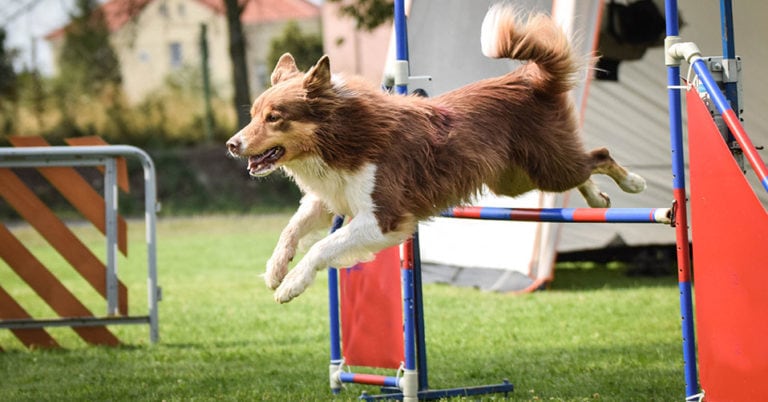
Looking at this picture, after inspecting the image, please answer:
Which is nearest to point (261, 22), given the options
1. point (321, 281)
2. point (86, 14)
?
Answer: point (86, 14)

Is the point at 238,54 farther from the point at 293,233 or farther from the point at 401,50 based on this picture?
the point at 293,233

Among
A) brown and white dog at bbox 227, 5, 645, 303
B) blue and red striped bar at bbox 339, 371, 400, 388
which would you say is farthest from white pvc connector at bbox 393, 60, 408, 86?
blue and red striped bar at bbox 339, 371, 400, 388

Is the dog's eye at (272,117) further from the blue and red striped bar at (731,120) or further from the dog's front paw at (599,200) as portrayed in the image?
the dog's front paw at (599,200)

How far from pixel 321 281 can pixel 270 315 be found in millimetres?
2093

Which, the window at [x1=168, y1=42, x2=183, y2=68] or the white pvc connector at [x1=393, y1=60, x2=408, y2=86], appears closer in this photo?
the white pvc connector at [x1=393, y1=60, x2=408, y2=86]

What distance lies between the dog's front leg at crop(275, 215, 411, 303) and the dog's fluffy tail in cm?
101

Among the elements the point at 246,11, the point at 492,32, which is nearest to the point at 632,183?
the point at 492,32

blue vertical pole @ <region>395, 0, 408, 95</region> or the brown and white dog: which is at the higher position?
blue vertical pole @ <region>395, 0, 408, 95</region>

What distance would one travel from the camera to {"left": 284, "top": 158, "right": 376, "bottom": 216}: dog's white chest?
Answer: 3.54m

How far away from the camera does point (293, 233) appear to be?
3914 millimetres

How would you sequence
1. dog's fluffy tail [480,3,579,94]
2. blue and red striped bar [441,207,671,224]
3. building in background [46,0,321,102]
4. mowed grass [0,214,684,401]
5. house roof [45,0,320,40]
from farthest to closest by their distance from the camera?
building in background [46,0,321,102], house roof [45,0,320,40], mowed grass [0,214,684,401], dog's fluffy tail [480,3,579,94], blue and red striped bar [441,207,671,224]

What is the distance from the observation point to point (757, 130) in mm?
8234

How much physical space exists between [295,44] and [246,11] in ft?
11.6

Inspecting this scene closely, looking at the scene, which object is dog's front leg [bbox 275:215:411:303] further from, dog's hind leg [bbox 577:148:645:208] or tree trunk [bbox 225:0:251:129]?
tree trunk [bbox 225:0:251:129]
